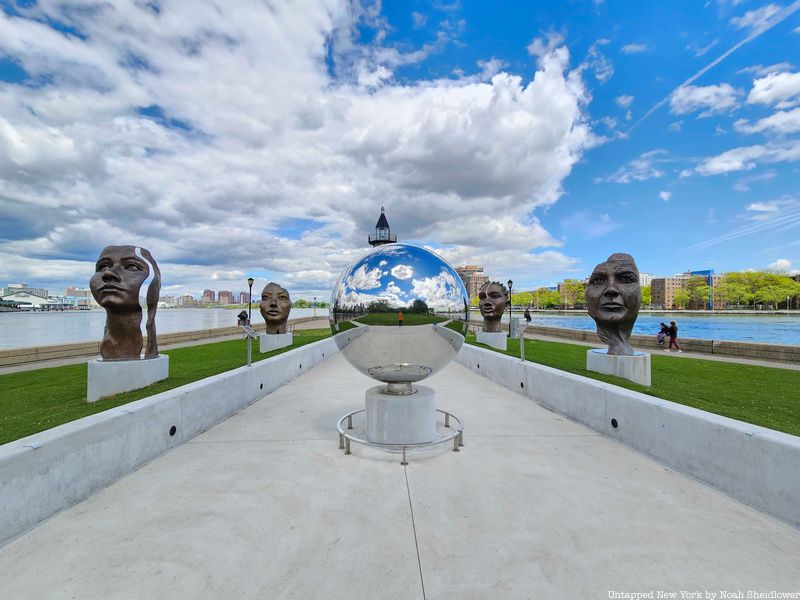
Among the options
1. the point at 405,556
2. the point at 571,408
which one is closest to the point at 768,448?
the point at 571,408

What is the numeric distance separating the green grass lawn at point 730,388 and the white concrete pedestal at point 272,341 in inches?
467

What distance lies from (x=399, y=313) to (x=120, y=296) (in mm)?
6986

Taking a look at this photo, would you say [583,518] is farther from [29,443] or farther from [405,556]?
[29,443]

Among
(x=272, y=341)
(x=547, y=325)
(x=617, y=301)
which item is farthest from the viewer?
(x=547, y=325)

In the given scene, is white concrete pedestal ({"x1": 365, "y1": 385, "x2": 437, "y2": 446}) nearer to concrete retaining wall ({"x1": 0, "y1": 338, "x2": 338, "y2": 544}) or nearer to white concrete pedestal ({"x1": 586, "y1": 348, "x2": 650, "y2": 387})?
concrete retaining wall ({"x1": 0, "y1": 338, "x2": 338, "y2": 544})

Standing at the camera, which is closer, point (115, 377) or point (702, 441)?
point (702, 441)

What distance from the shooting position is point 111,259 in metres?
8.43

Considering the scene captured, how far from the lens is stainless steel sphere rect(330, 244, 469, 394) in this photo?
5035mm

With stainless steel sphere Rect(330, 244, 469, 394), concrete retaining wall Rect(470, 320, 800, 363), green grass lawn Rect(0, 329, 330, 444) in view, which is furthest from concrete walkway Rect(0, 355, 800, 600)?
concrete retaining wall Rect(470, 320, 800, 363)

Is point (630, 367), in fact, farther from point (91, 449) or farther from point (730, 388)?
point (91, 449)

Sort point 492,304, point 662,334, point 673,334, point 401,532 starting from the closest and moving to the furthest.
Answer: point 401,532 → point 673,334 → point 492,304 → point 662,334

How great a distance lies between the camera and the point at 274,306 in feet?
56.9

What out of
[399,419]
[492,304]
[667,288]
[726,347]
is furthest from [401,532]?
[667,288]

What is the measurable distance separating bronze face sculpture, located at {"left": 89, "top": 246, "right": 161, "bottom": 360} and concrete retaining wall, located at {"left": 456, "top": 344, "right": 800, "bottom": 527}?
30.4ft
